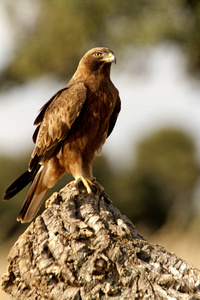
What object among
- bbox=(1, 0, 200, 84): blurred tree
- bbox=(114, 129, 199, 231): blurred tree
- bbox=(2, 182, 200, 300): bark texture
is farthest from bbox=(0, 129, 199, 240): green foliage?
bbox=(2, 182, 200, 300): bark texture

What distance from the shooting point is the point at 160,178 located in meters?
17.6

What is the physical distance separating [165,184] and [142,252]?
14.0 meters

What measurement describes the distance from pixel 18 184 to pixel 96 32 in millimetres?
20570

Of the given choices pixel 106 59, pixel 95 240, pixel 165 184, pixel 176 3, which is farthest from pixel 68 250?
pixel 176 3

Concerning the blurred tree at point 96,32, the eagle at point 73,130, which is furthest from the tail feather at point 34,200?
the blurred tree at point 96,32

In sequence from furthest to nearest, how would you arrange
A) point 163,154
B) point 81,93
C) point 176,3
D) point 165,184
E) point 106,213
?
point 176,3, point 163,154, point 165,184, point 81,93, point 106,213

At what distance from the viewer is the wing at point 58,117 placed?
5461mm

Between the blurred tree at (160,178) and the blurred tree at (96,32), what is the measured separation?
5.08 m

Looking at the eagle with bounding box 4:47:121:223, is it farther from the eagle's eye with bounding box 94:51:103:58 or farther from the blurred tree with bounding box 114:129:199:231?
the blurred tree with bounding box 114:129:199:231

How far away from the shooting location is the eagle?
5469mm

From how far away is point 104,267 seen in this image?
10.4ft

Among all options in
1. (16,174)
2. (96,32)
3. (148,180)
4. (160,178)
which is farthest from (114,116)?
(96,32)

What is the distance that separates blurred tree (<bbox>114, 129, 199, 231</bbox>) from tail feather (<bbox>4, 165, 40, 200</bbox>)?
7376 millimetres

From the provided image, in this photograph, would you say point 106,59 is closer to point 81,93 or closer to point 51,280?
point 81,93
